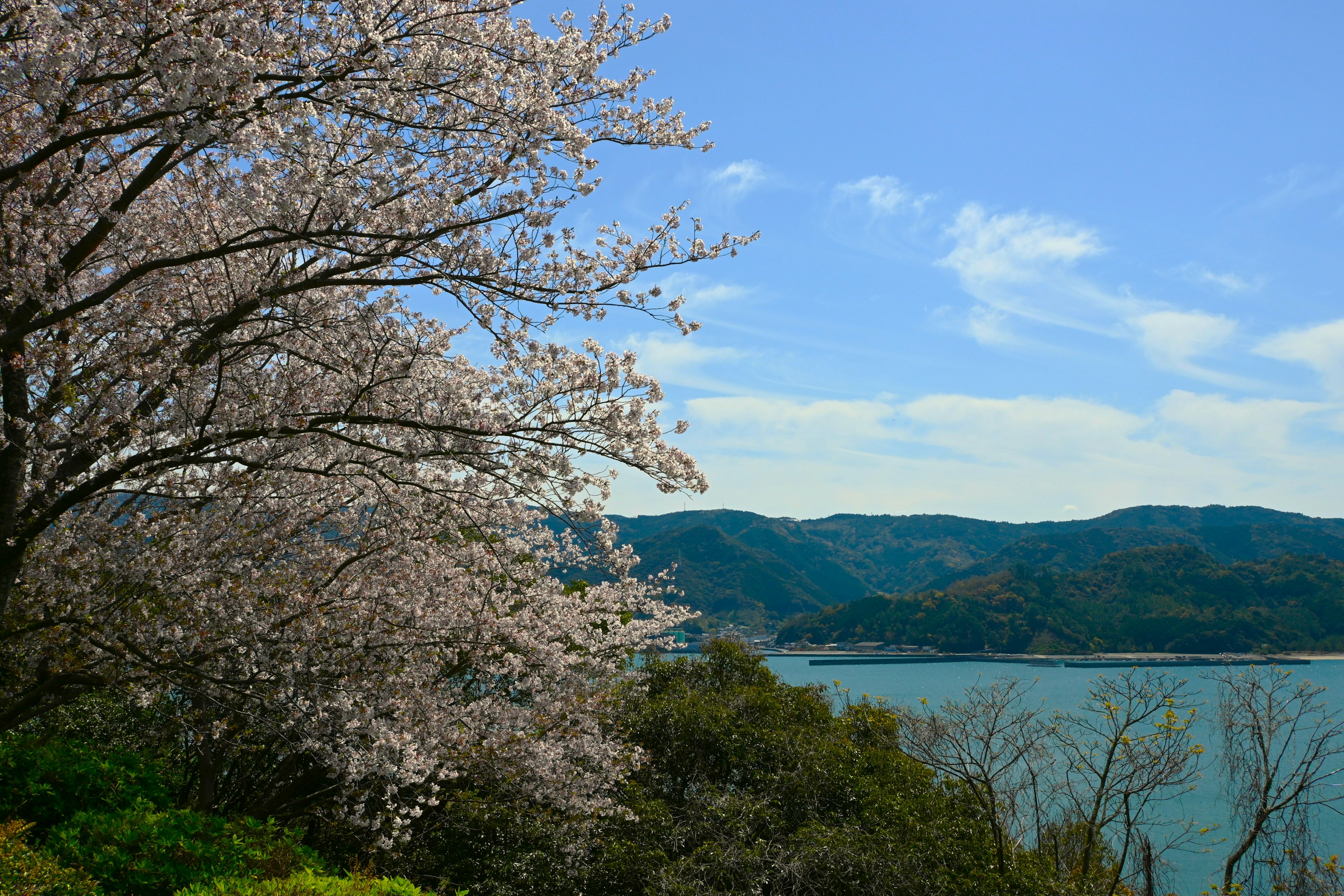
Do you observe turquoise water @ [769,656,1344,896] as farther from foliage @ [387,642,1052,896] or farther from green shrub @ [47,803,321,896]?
green shrub @ [47,803,321,896]

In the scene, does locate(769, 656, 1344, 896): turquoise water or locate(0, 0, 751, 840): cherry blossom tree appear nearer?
locate(0, 0, 751, 840): cherry blossom tree

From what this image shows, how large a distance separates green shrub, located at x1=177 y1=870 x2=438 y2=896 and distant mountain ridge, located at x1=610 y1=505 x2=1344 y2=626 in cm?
8103

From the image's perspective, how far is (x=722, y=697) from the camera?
45.8 feet

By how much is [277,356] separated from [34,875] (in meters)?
4.26

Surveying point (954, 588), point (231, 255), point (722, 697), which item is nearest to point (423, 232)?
point (231, 255)

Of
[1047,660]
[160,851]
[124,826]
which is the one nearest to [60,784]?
[124,826]

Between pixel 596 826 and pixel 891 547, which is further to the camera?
pixel 891 547

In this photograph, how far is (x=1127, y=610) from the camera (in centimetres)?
9131

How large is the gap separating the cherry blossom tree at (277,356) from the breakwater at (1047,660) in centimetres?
6536

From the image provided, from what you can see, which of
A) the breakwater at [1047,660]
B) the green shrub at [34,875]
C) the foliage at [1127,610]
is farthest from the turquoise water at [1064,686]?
the green shrub at [34,875]

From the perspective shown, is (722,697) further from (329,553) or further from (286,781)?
(329,553)

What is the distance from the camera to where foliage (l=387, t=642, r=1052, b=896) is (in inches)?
358

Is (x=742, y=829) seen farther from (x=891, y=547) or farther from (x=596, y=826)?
(x=891, y=547)

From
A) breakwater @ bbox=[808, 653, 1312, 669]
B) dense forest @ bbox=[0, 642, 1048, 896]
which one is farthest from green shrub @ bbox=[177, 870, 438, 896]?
breakwater @ bbox=[808, 653, 1312, 669]
